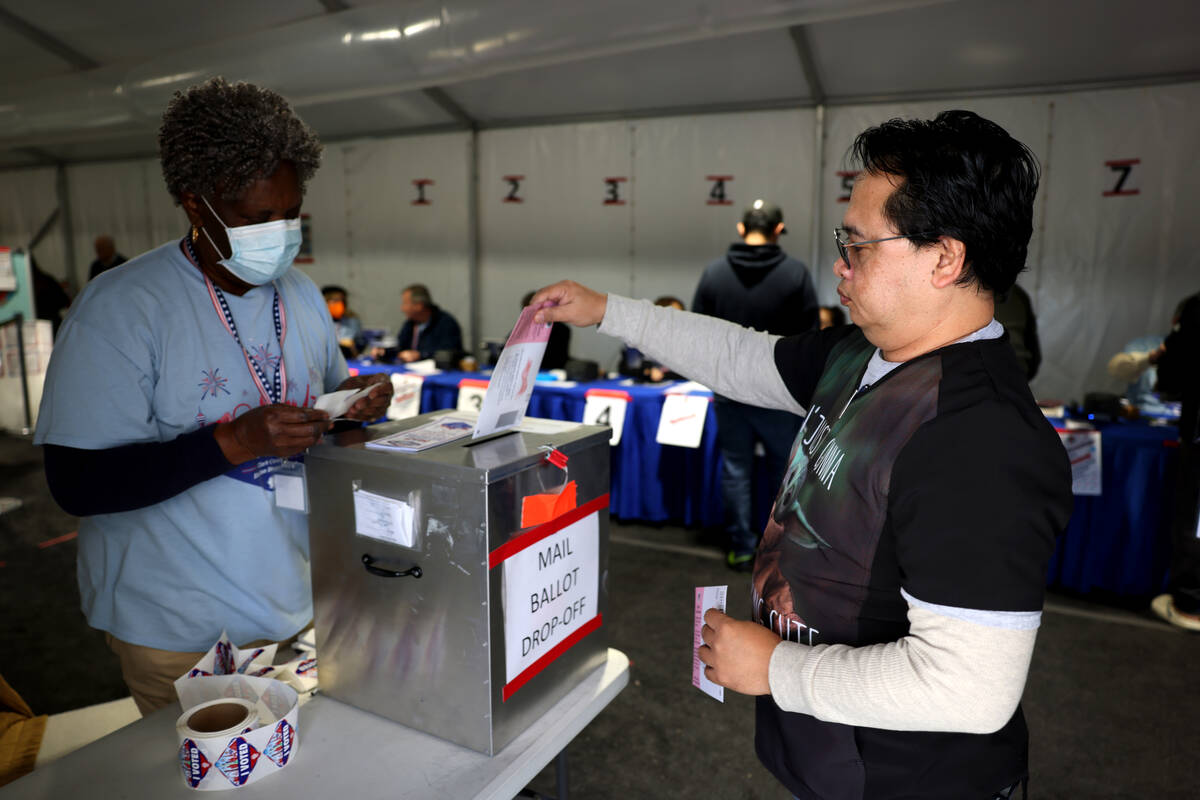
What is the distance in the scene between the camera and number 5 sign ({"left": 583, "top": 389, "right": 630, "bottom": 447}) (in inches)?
145

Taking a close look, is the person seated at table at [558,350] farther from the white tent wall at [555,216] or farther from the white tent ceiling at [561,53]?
the white tent ceiling at [561,53]

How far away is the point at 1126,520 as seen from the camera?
116 inches

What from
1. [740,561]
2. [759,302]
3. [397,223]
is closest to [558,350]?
[759,302]

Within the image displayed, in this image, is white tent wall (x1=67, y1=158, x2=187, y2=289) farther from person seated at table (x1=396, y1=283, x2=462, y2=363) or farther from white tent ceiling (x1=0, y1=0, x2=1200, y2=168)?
person seated at table (x1=396, y1=283, x2=462, y2=363)

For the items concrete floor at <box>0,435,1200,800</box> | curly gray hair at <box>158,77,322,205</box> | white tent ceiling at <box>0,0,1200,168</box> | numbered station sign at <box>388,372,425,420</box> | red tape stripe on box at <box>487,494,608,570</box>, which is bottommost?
concrete floor at <box>0,435,1200,800</box>

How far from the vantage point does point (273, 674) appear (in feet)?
3.56

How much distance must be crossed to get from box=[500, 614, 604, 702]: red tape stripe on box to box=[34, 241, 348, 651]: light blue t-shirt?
18.4 inches

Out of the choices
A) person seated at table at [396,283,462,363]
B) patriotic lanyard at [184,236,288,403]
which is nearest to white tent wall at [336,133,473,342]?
person seated at table at [396,283,462,363]

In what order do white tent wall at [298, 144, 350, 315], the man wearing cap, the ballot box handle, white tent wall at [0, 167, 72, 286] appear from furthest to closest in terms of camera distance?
white tent wall at [0, 167, 72, 286] → white tent wall at [298, 144, 350, 315] → the man wearing cap → the ballot box handle

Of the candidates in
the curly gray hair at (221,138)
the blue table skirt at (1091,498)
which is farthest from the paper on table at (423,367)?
the curly gray hair at (221,138)

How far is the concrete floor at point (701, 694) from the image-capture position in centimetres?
202

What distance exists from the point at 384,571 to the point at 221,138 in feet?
2.11

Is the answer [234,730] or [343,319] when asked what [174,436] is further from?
[343,319]

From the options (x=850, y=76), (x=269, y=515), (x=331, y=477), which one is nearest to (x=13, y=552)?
(x=269, y=515)
